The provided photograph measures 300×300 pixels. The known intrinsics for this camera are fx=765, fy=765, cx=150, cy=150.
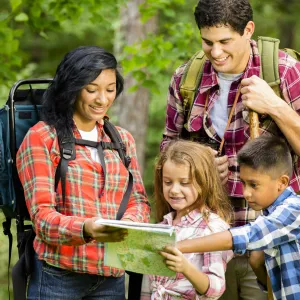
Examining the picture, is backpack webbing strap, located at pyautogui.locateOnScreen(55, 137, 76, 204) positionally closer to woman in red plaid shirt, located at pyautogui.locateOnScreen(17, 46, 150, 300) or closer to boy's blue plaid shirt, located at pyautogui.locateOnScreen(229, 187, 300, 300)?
woman in red plaid shirt, located at pyautogui.locateOnScreen(17, 46, 150, 300)

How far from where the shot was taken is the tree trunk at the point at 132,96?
32.4 feet

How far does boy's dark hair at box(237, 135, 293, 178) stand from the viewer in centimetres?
382

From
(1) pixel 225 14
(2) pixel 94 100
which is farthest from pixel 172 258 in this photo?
(1) pixel 225 14

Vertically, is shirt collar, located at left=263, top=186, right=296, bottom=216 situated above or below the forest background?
below

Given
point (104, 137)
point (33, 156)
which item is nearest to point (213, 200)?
point (104, 137)

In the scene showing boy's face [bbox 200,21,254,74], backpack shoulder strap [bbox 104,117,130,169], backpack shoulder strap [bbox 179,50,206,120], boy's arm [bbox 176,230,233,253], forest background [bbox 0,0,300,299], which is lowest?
boy's arm [bbox 176,230,233,253]

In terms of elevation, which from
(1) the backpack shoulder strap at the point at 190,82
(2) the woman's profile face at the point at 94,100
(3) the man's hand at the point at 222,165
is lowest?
Result: (3) the man's hand at the point at 222,165

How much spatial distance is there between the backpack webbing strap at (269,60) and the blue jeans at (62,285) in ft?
4.58

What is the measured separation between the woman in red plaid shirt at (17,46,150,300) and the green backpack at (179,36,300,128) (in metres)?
0.50

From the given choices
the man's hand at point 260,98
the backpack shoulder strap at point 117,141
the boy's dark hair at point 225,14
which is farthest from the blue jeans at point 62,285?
the boy's dark hair at point 225,14

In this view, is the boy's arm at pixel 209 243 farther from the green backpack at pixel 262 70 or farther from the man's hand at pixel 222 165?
the green backpack at pixel 262 70

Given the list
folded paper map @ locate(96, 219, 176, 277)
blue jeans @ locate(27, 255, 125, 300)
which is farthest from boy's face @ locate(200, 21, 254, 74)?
blue jeans @ locate(27, 255, 125, 300)

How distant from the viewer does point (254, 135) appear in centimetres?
407

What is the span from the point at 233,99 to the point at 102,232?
3.85 ft
